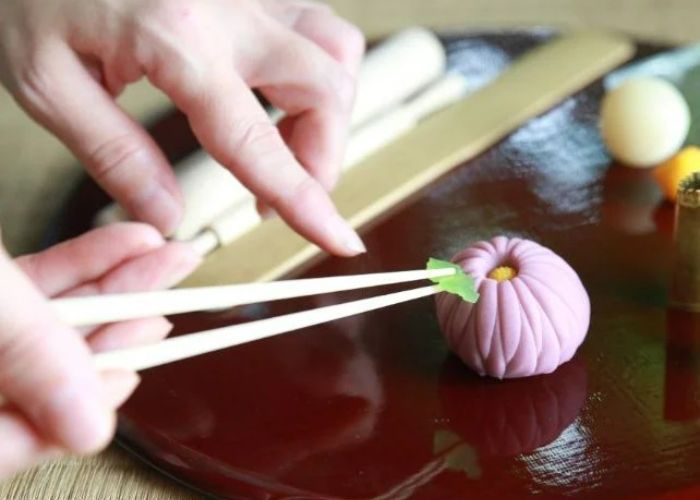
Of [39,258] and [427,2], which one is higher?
[39,258]

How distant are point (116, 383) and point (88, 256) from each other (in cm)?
16

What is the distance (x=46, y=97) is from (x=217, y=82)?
11cm

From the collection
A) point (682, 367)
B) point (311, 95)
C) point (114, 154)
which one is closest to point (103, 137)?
point (114, 154)

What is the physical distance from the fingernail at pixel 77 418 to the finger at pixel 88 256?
179 millimetres

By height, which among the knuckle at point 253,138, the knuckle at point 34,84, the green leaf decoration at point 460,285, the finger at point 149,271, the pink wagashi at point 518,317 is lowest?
the pink wagashi at point 518,317

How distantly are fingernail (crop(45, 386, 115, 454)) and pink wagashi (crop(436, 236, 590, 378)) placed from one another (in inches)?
9.7

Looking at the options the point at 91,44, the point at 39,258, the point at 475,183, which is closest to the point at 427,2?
the point at 475,183

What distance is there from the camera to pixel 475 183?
0.83 metres

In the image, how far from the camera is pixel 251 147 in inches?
25.4

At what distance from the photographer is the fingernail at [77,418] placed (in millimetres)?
417

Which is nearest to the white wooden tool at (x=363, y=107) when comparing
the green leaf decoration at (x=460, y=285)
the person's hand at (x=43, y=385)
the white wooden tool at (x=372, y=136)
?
the white wooden tool at (x=372, y=136)

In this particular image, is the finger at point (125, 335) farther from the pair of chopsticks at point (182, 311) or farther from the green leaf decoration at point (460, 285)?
the green leaf decoration at point (460, 285)

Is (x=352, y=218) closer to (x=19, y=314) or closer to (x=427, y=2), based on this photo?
(x=19, y=314)

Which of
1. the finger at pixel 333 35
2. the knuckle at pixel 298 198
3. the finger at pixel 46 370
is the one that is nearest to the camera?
the finger at pixel 46 370
